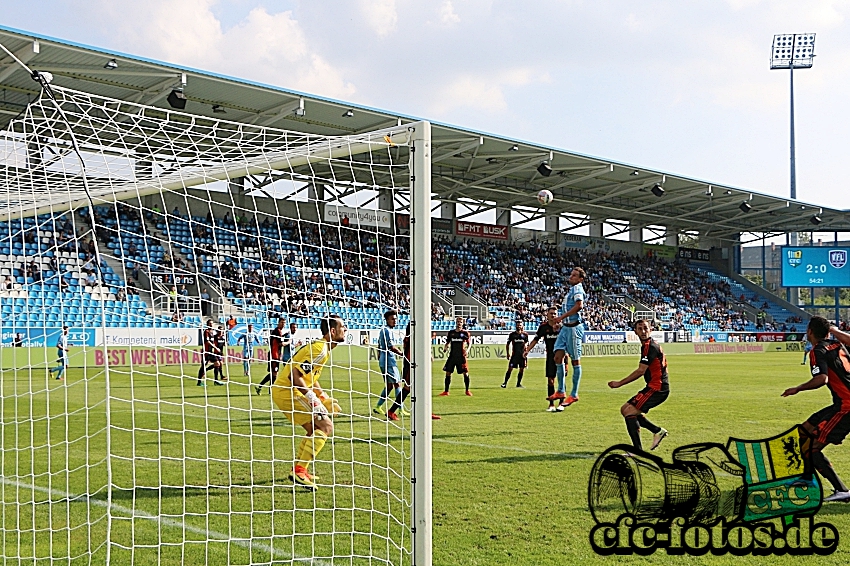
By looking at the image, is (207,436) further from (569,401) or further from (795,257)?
(795,257)

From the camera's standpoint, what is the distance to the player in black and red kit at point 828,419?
612 cm

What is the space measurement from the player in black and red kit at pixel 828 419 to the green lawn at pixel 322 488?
0.30m

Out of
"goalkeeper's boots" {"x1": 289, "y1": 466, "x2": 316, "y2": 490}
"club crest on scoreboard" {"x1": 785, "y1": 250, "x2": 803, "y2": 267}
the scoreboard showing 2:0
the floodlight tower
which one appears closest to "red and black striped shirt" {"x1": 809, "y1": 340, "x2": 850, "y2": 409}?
"goalkeeper's boots" {"x1": 289, "y1": 466, "x2": 316, "y2": 490}

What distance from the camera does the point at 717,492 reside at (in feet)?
20.7

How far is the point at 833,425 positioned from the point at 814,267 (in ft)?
138

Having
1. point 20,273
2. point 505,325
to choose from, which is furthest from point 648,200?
point 20,273

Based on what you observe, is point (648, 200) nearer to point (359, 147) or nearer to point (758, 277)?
point (758, 277)

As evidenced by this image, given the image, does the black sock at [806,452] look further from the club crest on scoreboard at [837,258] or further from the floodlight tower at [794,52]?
the floodlight tower at [794,52]

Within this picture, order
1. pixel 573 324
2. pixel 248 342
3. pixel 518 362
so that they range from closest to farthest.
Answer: pixel 573 324
pixel 518 362
pixel 248 342

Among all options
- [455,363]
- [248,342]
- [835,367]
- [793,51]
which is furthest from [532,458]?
[793,51]

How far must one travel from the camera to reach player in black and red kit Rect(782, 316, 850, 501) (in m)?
6.12

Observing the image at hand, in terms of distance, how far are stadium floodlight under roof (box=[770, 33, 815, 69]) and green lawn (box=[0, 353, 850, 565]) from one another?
164 ft

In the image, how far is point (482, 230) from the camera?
136 ft

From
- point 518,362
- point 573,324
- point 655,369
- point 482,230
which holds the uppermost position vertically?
point 482,230
